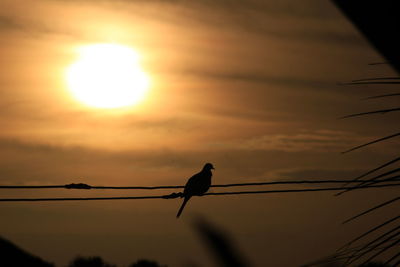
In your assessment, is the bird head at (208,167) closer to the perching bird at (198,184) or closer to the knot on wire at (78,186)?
the perching bird at (198,184)

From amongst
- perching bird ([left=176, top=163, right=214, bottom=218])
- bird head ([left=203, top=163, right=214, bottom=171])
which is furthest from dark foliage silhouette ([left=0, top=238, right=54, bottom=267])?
bird head ([left=203, top=163, right=214, bottom=171])

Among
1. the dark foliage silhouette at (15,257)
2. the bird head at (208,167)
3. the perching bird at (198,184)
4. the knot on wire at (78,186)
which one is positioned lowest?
the dark foliage silhouette at (15,257)

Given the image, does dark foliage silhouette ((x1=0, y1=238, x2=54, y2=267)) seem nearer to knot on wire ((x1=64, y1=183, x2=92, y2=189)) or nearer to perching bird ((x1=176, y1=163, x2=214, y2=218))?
knot on wire ((x1=64, y1=183, x2=92, y2=189))

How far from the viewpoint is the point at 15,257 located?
64 cm

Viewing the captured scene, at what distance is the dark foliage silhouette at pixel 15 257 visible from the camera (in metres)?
0.61

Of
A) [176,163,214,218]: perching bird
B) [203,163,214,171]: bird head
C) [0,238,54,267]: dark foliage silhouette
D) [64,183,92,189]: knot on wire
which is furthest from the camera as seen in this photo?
[203,163,214,171]: bird head

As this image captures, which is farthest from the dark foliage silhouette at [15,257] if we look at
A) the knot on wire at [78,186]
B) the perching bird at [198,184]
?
the perching bird at [198,184]

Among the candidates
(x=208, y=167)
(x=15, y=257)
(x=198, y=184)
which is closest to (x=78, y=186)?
(x=15, y=257)

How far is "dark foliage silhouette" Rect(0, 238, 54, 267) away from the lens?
614 millimetres

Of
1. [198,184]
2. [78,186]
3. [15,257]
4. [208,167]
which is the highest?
[208,167]

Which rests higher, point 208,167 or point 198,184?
point 208,167

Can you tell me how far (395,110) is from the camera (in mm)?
1681

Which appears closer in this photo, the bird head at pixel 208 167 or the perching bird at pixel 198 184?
the perching bird at pixel 198 184

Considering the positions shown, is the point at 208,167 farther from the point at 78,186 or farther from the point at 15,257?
the point at 15,257
